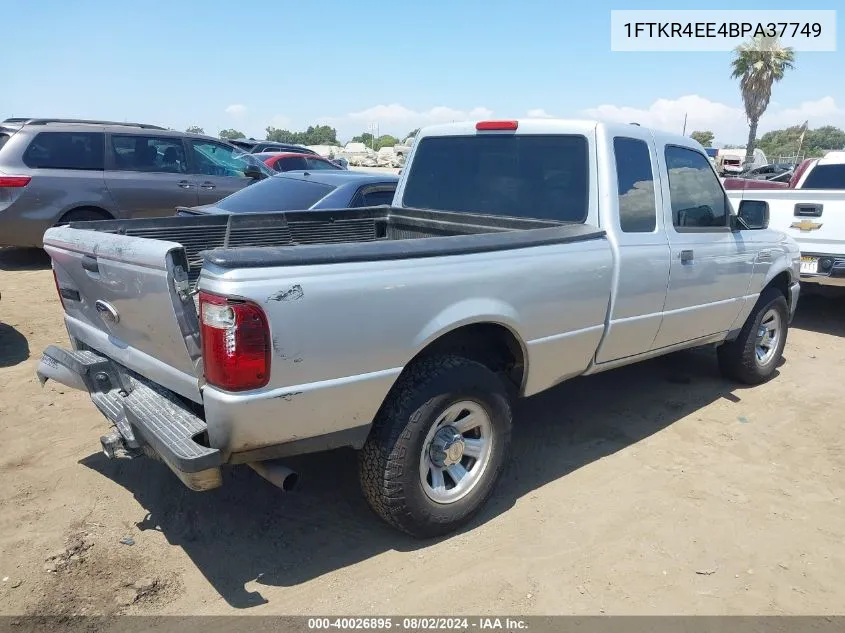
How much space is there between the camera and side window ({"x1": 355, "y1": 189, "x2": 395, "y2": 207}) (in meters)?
6.46

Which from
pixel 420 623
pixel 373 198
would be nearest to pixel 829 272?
pixel 373 198

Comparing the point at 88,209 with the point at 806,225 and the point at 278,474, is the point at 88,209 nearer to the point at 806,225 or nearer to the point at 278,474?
the point at 278,474

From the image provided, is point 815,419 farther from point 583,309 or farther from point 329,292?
point 329,292

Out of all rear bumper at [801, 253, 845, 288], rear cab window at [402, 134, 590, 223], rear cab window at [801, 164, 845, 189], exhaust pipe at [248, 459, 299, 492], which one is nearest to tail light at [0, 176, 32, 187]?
rear cab window at [402, 134, 590, 223]

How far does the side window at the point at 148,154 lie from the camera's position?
28.8ft

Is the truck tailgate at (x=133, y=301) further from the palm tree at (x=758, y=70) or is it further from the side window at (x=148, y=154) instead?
the palm tree at (x=758, y=70)

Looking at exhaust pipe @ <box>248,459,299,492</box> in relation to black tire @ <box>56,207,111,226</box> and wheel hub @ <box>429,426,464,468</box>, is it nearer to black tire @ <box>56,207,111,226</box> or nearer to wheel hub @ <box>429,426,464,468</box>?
wheel hub @ <box>429,426,464,468</box>

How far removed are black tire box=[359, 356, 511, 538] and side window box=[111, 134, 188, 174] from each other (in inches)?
290

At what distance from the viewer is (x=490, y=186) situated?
4.30m

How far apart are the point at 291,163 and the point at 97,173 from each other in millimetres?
6877

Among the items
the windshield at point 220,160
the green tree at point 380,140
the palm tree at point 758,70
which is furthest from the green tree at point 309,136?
the windshield at point 220,160

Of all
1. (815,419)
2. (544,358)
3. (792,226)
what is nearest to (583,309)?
(544,358)

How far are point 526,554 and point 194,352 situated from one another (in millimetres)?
1796

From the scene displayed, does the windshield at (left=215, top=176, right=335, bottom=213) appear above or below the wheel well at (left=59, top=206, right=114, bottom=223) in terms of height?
above
